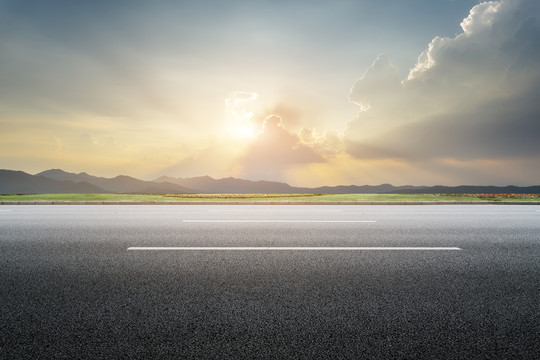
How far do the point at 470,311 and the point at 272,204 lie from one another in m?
15.5

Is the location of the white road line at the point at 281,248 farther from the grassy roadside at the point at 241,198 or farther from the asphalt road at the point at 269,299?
the grassy roadside at the point at 241,198

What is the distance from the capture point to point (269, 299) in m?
4.14

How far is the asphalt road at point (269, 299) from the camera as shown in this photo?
308 centimetres

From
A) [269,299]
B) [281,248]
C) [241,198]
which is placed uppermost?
[241,198]

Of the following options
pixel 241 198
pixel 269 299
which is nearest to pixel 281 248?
pixel 269 299

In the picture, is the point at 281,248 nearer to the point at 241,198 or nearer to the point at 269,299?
the point at 269,299

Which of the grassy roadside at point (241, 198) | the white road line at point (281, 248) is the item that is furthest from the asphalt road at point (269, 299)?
the grassy roadside at point (241, 198)

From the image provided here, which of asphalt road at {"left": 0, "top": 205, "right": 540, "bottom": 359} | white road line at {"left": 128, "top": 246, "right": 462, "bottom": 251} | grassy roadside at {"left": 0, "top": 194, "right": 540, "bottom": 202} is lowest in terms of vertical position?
asphalt road at {"left": 0, "top": 205, "right": 540, "bottom": 359}

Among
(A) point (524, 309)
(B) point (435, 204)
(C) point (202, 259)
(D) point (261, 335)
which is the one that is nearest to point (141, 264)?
(C) point (202, 259)

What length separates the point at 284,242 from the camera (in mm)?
7434

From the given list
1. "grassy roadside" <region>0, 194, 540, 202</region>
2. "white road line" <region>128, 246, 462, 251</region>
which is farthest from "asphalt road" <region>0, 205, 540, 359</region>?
"grassy roadside" <region>0, 194, 540, 202</region>

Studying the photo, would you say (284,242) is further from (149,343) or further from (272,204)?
(272,204)

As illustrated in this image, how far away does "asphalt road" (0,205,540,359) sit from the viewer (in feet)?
10.1

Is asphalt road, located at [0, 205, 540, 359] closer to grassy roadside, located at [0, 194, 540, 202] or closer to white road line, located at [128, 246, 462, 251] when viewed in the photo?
white road line, located at [128, 246, 462, 251]
